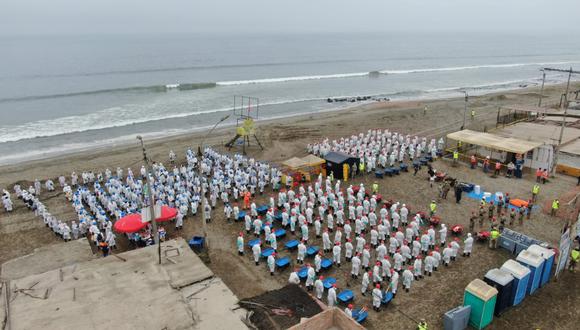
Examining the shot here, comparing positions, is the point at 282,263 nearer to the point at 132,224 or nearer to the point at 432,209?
the point at 132,224

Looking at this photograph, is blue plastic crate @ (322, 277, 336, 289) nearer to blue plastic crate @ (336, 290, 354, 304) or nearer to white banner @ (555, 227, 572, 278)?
blue plastic crate @ (336, 290, 354, 304)

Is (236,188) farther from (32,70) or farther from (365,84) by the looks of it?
(32,70)

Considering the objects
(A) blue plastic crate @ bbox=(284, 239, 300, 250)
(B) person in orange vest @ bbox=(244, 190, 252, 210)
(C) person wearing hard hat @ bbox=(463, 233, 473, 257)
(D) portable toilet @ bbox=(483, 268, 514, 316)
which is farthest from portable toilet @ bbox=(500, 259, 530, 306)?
(B) person in orange vest @ bbox=(244, 190, 252, 210)

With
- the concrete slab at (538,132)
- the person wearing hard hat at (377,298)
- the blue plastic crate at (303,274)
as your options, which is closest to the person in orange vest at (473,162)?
the concrete slab at (538,132)

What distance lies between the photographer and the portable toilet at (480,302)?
1391 centimetres

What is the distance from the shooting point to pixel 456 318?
13.8 metres

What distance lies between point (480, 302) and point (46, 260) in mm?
13889

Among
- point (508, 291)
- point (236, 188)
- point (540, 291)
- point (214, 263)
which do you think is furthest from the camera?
point (236, 188)

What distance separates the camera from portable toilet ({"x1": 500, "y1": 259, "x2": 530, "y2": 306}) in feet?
48.7

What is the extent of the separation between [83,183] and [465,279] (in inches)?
939

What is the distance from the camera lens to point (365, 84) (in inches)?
3386

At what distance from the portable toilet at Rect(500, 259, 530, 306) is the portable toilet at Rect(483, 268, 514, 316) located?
0.20 meters

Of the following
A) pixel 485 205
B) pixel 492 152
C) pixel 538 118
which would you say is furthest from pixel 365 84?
pixel 485 205

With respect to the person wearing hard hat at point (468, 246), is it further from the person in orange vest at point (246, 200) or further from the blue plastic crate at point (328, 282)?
the person in orange vest at point (246, 200)
